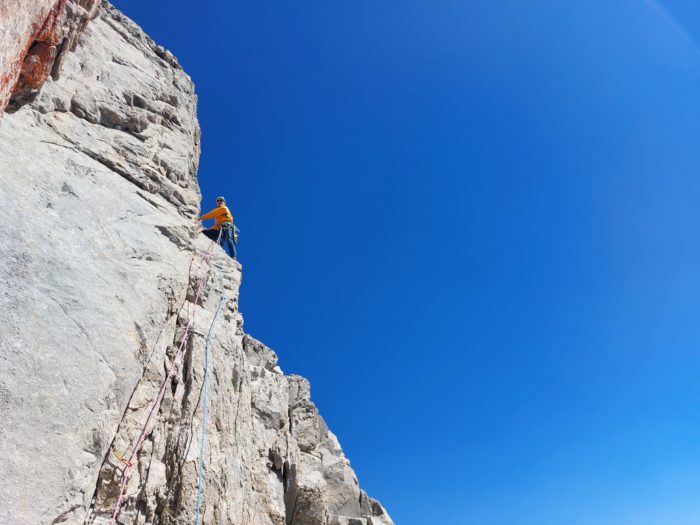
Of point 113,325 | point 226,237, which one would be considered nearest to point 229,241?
point 226,237

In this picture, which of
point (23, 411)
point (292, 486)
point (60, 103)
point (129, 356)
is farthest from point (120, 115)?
point (292, 486)

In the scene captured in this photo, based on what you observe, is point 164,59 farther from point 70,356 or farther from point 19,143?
point 70,356

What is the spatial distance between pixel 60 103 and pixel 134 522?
8952mm

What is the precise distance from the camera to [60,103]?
1143 cm

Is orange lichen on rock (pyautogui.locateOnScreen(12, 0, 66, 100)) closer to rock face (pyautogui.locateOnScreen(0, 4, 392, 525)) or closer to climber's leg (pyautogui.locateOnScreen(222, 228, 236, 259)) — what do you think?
rock face (pyautogui.locateOnScreen(0, 4, 392, 525))

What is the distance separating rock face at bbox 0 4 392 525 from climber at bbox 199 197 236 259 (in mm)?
1590

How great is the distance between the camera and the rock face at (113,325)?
21.8 ft

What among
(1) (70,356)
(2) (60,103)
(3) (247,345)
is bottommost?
(1) (70,356)

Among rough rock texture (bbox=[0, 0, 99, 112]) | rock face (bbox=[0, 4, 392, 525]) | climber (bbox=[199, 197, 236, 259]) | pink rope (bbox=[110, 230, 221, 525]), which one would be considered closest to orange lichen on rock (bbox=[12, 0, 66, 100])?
rough rock texture (bbox=[0, 0, 99, 112])

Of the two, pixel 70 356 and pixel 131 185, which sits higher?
pixel 131 185

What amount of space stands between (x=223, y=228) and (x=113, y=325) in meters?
8.16

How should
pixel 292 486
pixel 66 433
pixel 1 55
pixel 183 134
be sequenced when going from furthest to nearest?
pixel 183 134 < pixel 292 486 < pixel 66 433 < pixel 1 55

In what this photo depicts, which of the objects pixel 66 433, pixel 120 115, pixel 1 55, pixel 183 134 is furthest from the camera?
pixel 183 134

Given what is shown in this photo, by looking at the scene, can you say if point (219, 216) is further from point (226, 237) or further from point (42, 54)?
point (42, 54)
